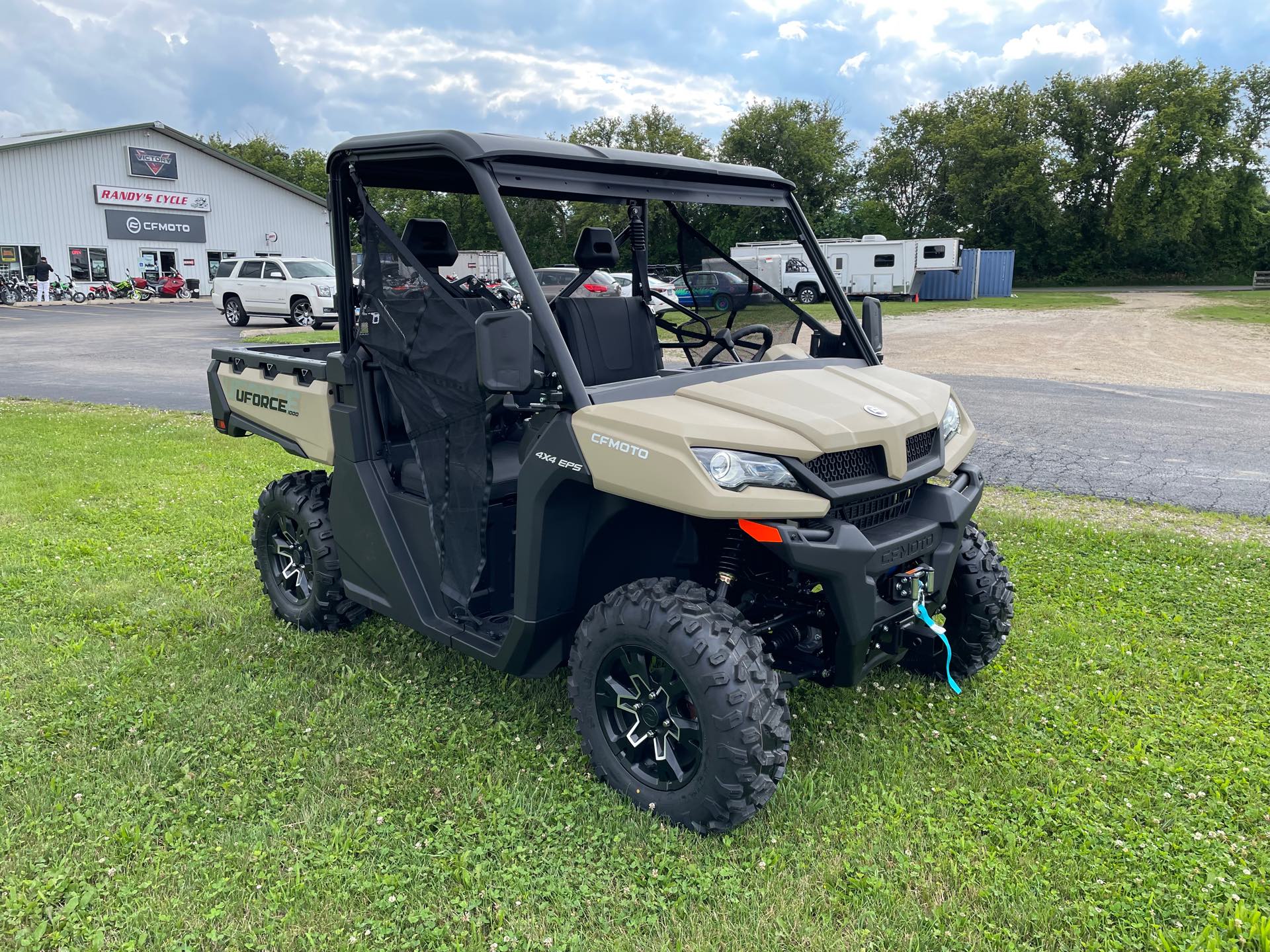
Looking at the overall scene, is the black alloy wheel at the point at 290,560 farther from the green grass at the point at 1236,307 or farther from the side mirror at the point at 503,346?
the green grass at the point at 1236,307

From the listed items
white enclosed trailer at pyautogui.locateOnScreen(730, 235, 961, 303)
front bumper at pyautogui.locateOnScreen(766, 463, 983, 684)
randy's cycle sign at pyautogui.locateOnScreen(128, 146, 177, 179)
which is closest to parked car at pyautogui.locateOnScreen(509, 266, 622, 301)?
front bumper at pyautogui.locateOnScreen(766, 463, 983, 684)

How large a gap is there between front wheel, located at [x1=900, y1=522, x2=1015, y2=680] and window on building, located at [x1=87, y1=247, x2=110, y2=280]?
4080cm

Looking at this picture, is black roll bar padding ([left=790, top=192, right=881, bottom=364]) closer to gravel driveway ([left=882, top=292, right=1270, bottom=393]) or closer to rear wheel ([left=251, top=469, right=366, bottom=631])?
rear wheel ([left=251, top=469, right=366, bottom=631])

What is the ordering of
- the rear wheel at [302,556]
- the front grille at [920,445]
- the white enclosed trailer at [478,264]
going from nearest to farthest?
the front grille at [920,445], the white enclosed trailer at [478,264], the rear wheel at [302,556]

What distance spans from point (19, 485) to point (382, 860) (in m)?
6.17

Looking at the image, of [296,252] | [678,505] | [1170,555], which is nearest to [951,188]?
[296,252]

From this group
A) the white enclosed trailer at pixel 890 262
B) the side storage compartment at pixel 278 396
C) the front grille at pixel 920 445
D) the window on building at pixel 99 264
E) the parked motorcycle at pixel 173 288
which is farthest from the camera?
the parked motorcycle at pixel 173 288

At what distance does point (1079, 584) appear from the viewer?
5.20m

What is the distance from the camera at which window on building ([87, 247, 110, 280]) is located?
121ft

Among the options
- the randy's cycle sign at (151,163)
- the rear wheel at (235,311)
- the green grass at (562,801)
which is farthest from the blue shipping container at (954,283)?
the green grass at (562,801)

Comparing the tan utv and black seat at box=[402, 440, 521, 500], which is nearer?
the tan utv

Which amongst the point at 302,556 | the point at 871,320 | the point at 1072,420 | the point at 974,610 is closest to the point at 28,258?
the point at 1072,420

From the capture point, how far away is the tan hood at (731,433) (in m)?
2.76

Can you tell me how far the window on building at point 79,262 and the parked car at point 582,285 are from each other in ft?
129
